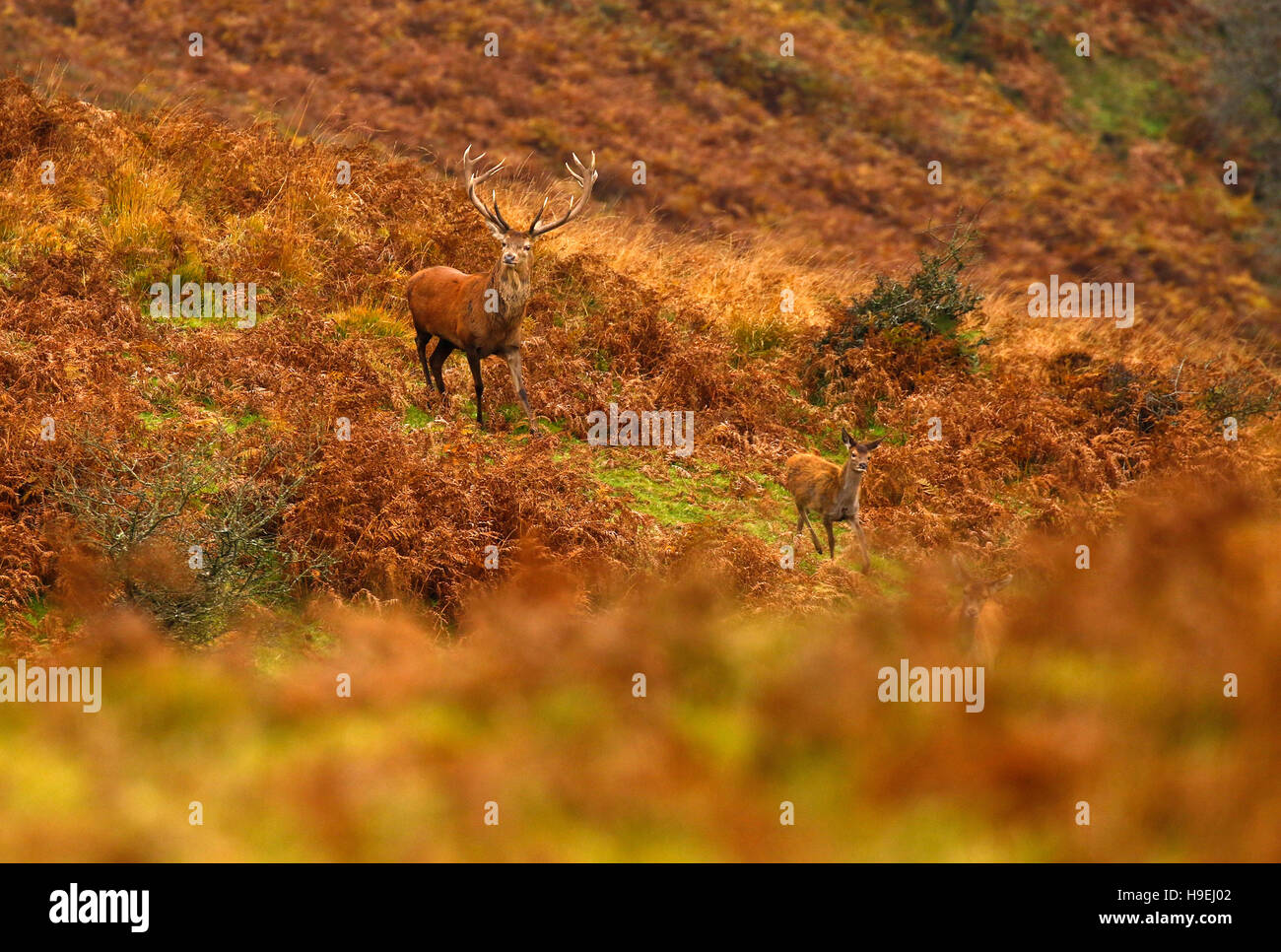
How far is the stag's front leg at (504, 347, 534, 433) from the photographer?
10102 millimetres

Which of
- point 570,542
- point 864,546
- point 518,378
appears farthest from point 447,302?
point 864,546

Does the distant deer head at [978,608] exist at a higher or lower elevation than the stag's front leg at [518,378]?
lower

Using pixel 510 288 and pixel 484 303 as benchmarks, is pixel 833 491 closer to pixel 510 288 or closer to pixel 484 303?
pixel 510 288

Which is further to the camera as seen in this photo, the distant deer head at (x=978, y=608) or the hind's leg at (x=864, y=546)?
the hind's leg at (x=864, y=546)

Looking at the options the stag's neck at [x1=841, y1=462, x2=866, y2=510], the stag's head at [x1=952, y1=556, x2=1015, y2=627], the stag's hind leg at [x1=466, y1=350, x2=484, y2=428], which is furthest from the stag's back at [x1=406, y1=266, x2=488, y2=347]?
the stag's head at [x1=952, y1=556, x2=1015, y2=627]

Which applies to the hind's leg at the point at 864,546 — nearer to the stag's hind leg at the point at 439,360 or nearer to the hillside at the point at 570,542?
the hillside at the point at 570,542

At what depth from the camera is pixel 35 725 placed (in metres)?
5.43

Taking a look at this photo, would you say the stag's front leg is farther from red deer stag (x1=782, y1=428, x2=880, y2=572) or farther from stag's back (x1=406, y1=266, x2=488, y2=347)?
red deer stag (x1=782, y1=428, x2=880, y2=572)

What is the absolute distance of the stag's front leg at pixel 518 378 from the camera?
33.1 ft

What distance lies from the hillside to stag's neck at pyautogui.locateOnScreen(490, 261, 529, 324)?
2.97ft

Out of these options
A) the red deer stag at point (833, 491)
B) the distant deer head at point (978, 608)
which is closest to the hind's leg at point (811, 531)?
the red deer stag at point (833, 491)

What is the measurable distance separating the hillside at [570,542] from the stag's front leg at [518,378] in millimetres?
307

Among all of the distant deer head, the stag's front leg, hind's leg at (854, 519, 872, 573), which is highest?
the stag's front leg
